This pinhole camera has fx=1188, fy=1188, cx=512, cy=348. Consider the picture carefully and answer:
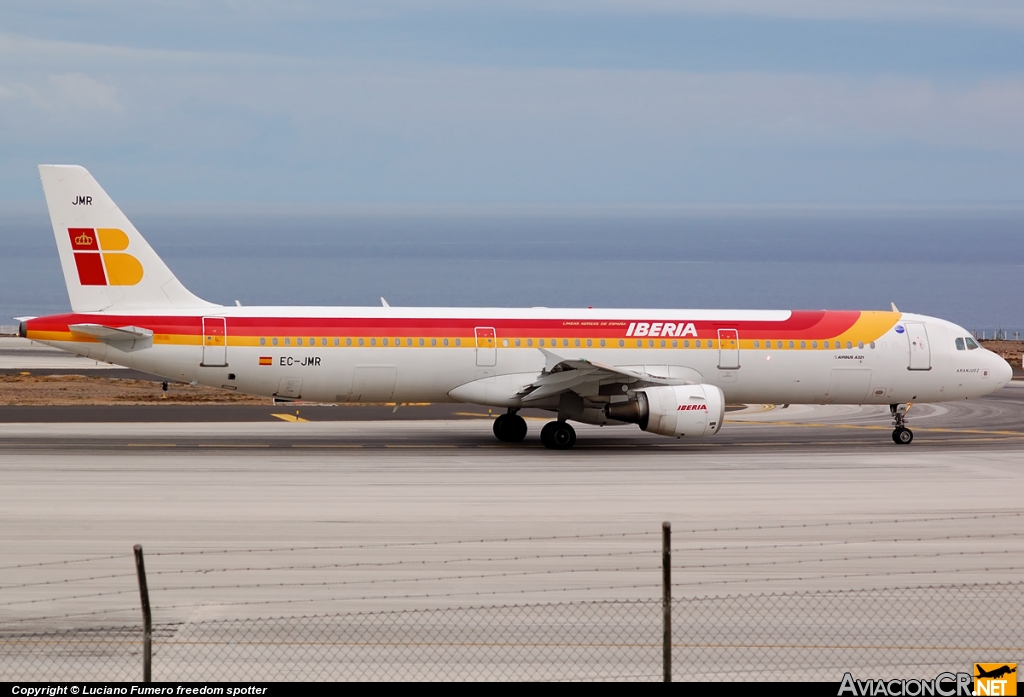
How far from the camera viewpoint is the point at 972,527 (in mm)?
19188

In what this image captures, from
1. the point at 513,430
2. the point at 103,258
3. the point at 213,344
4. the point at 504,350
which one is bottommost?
the point at 513,430

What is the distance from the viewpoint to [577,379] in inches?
1120

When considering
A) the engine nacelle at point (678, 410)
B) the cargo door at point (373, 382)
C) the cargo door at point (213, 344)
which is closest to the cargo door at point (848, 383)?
the engine nacelle at point (678, 410)

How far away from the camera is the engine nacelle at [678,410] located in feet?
91.2

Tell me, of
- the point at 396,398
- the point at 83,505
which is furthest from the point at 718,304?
the point at 83,505

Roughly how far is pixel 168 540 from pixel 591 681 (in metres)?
8.71

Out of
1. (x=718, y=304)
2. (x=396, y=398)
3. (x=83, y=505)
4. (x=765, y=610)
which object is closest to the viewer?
(x=765, y=610)

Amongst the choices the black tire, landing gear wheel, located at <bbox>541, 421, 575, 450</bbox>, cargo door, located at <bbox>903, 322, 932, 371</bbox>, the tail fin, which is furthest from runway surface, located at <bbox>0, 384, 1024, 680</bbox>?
the tail fin

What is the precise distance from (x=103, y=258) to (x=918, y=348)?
20.8m

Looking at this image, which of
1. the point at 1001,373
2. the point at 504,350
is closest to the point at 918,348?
the point at 1001,373

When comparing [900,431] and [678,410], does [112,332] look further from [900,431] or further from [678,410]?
[900,431]

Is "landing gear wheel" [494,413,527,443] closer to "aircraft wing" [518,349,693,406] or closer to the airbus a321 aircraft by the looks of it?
the airbus a321 aircraft

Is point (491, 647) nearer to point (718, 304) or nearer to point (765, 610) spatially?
point (765, 610)

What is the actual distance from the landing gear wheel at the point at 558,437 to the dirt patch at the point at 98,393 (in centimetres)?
1250
